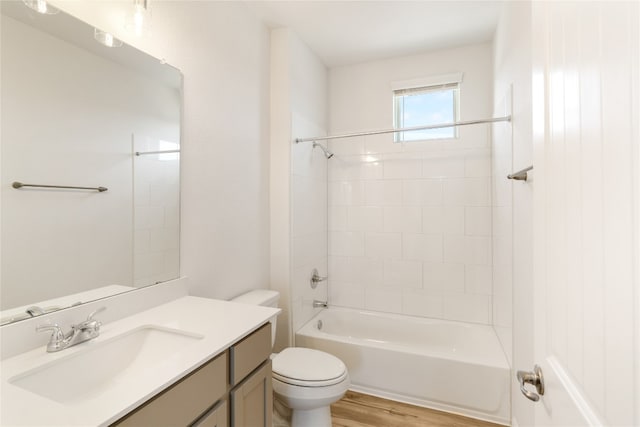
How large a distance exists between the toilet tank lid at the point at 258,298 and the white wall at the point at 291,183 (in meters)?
0.30

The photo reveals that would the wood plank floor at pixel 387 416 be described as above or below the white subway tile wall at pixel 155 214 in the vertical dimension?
below

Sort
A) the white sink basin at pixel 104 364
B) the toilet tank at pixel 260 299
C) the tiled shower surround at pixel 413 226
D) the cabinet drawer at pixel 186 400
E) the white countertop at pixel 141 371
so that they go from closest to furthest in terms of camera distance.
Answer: the white countertop at pixel 141 371
the cabinet drawer at pixel 186 400
the white sink basin at pixel 104 364
the toilet tank at pixel 260 299
the tiled shower surround at pixel 413 226

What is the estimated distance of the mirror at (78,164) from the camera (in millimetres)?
1001

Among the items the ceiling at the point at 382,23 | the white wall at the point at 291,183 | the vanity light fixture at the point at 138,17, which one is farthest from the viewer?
the white wall at the point at 291,183

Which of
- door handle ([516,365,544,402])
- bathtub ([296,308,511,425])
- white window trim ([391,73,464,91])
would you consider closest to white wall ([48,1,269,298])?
bathtub ([296,308,511,425])

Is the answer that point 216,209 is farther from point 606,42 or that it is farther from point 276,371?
point 606,42

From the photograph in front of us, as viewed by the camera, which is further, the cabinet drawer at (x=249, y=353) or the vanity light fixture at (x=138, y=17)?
the vanity light fixture at (x=138, y=17)

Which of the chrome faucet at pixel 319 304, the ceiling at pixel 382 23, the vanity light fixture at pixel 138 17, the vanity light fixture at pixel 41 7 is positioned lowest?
the chrome faucet at pixel 319 304

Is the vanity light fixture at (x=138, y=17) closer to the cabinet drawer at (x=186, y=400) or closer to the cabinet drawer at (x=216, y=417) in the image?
the cabinet drawer at (x=186, y=400)

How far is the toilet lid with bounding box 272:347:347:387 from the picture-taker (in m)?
1.71

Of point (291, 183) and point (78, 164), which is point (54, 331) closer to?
point (78, 164)

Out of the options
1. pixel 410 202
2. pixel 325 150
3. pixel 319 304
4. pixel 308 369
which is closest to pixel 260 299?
pixel 308 369

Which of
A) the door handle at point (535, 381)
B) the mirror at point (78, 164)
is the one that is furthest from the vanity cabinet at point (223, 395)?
the door handle at point (535, 381)

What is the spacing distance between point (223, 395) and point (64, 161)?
100 centimetres
